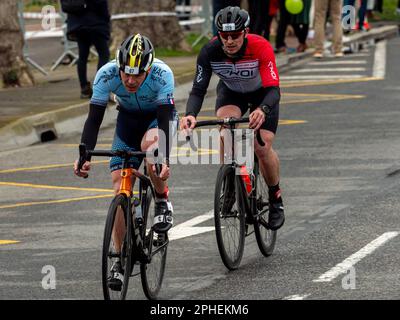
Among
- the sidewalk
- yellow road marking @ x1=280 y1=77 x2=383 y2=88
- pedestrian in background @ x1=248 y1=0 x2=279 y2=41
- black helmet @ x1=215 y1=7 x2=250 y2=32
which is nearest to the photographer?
black helmet @ x1=215 y1=7 x2=250 y2=32

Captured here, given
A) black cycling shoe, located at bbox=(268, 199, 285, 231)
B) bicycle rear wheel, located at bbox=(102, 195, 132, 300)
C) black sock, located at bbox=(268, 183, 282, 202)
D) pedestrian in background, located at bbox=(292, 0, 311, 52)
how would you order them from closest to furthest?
bicycle rear wheel, located at bbox=(102, 195, 132, 300) < black cycling shoe, located at bbox=(268, 199, 285, 231) < black sock, located at bbox=(268, 183, 282, 202) < pedestrian in background, located at bbox=(292, 0, 311, 52)

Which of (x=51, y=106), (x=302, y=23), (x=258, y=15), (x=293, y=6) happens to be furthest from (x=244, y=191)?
(x=302, y=23)

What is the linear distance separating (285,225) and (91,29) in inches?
321

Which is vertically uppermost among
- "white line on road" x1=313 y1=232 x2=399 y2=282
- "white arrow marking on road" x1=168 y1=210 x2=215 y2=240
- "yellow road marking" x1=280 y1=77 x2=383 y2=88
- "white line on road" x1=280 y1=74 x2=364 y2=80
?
"white line on road" x1=313 y1=232 x2=399 y2=282

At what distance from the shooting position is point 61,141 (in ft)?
58.7

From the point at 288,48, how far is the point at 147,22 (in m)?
2.87

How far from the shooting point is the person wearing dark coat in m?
19.4

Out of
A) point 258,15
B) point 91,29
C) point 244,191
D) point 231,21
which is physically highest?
point 231,21

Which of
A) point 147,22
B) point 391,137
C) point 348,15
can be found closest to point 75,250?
point 391,137

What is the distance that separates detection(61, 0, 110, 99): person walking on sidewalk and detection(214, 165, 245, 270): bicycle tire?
30.7ft

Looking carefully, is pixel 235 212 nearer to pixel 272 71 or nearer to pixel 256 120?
pixel 256 120

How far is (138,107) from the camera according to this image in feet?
32.1

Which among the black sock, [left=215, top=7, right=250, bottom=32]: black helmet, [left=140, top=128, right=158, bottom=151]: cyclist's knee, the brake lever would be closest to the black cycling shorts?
the black sock

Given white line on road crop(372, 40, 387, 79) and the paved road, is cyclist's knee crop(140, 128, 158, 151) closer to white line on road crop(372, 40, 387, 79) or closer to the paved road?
the paved road
